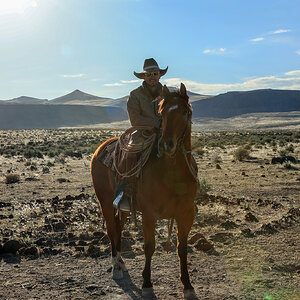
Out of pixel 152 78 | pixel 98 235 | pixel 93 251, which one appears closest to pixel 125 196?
pixel 152 78

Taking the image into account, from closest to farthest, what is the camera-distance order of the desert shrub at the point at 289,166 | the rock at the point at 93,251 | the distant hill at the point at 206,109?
the rock at the point at 93,251, the desert shrub at the point at 289,166, the distant hill at the point at 206,109

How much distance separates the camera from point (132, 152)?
217 inches

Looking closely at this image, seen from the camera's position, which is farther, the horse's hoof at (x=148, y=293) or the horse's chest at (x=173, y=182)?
the horse's hoof at (x=148, y=293)

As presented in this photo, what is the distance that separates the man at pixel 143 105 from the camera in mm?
5559

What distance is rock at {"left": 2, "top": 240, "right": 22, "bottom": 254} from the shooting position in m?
7.10

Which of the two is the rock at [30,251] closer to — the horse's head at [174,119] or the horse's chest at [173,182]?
the horse's chest at [173,182]

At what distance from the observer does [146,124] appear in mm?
5609

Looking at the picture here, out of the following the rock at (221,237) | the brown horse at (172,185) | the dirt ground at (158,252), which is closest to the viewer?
the brown horse at (172,185)

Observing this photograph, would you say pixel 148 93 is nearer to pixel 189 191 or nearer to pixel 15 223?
pixel 189 191

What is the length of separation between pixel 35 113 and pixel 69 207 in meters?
175

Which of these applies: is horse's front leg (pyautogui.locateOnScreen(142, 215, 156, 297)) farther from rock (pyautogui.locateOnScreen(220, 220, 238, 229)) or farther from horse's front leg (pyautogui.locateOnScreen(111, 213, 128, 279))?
rock (pyautogui.locateOnScreen(220, 220, 238, 229))

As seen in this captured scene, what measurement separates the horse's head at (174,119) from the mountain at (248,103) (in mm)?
162025

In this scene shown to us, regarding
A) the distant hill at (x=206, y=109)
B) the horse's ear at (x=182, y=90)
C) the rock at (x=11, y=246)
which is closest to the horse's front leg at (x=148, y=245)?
the horse's ear at (x=182, y=90)

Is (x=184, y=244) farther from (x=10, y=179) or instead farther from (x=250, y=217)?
(x=10, y=179)
